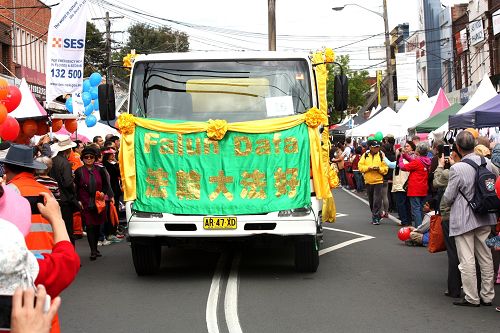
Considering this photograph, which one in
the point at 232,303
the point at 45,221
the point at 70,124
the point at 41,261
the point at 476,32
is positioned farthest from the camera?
the point at 476,32

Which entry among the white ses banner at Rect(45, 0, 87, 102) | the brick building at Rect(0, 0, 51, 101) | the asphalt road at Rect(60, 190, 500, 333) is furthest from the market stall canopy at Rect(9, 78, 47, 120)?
the brick building at Rect(0, 0, 51, 101)

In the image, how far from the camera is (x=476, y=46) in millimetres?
42562

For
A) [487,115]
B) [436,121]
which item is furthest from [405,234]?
[436,121]

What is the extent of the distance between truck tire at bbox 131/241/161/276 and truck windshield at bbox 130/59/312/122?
1.74 m

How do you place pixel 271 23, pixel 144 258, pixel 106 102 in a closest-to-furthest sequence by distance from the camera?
1. pixel 144 258
2. pixel 106 102
3. pixel 271 23

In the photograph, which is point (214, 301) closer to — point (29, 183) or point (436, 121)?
point (29, 183)

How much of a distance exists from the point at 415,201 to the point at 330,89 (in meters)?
47.7

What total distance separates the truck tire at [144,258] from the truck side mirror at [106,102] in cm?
181

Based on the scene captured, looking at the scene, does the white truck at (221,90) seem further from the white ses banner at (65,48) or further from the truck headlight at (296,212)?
the white ses banner at (65,48)

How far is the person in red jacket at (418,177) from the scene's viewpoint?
15.9 meters

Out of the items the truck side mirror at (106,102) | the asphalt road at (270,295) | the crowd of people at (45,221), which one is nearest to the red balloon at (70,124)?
the crowd of people at (45,221)

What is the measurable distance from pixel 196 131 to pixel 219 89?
2.63 ft

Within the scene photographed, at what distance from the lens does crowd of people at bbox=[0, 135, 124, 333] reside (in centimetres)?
259

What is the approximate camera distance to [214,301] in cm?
913
